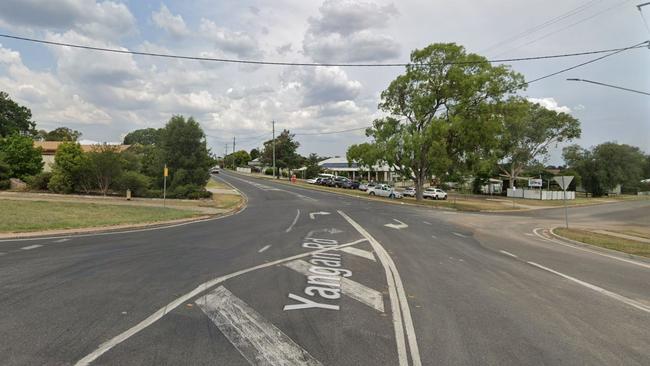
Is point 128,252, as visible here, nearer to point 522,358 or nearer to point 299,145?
point 522,358

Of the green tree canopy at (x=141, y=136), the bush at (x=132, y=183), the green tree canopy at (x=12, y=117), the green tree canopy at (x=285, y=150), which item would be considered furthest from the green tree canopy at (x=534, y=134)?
the green tree canopy at (x=141, y=136)

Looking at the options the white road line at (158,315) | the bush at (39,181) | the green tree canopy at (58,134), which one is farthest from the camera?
the green tree canopy at (58,134)

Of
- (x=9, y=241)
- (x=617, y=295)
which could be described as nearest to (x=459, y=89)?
(x=617, y=295)

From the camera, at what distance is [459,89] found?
40344 mm

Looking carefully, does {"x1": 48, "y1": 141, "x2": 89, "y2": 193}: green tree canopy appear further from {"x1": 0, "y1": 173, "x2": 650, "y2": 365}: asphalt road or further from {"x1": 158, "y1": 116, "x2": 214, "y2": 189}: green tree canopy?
{"x1": 0, "y1": 173, "x2": 650, "y2": 365}: asphalt road

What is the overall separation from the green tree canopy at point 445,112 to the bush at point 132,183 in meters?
22.9

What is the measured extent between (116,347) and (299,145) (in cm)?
7842

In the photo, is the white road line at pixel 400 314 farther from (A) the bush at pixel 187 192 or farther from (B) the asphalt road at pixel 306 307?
(A) the bush at pixel 187 192

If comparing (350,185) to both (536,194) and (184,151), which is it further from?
(184,151)

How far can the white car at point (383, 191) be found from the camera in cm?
5010

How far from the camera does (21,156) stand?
109 ft

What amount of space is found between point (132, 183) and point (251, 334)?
28.7 metres

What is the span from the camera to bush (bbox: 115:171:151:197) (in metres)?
29.7

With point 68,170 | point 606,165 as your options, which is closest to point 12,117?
point 68,170
